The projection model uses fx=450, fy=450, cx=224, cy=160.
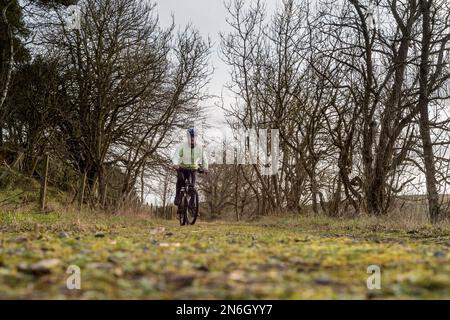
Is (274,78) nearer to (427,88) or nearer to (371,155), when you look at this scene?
(371,155)

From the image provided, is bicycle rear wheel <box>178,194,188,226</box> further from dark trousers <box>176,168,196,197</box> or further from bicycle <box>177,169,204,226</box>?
dark trousers <box>176,168,196,197</box>

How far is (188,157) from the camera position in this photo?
11.6 meters

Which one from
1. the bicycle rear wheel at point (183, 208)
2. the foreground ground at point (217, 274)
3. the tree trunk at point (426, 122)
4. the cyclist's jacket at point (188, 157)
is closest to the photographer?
the foreground ground at point (217, 274)

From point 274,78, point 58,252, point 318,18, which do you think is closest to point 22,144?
point 274,78

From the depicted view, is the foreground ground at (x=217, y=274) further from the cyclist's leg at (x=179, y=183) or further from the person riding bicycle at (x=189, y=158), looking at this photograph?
the cyclist's leg at (x=179, y=183)

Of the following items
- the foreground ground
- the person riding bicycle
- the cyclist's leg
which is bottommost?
the foreground ground

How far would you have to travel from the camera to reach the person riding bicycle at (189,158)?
11586mm

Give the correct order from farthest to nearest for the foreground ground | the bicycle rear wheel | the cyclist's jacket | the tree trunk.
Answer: the bicycle rear wheel → the tree trunk → the cyclist's jacket → the foreground ground

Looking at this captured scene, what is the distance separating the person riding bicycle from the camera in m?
11.6

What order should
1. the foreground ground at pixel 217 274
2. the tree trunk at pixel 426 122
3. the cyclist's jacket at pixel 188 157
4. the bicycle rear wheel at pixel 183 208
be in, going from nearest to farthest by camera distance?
the foreground ground at pixel 217 274, the cyclist's jacket at pixel 188 157, the tree trunk at pixel 426 122, the bicycle rear wheel at pixel 183 208

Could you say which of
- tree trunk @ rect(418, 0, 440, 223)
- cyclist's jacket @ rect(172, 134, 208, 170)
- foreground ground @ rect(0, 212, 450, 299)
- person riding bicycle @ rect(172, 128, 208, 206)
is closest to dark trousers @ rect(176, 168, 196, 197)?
person riding bicycle @ rect(172, 128, 208, 206)

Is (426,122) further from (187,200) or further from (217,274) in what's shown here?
(217,274)

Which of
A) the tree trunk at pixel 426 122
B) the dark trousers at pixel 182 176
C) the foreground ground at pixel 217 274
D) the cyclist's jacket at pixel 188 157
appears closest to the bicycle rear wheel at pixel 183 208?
the dark trousers at pixel 182 176

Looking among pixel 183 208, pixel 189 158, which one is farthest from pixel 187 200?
pixel 189 158
